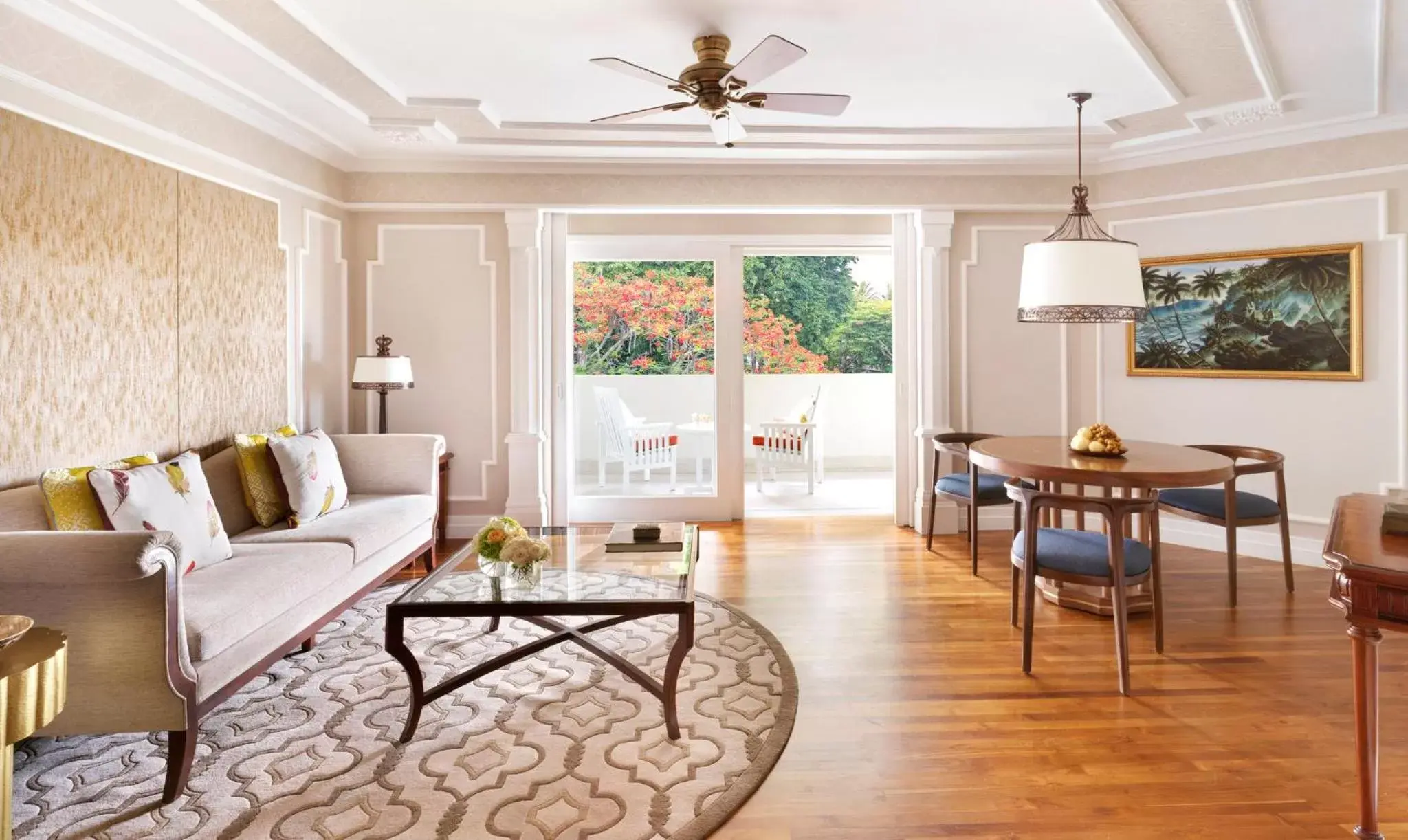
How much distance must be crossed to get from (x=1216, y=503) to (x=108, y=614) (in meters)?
4.47

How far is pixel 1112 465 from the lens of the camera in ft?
10.5

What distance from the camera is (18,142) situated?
102 inches

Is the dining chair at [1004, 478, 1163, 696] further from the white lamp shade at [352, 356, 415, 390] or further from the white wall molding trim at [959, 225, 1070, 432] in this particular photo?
the white lamp shade at [352, 356, 415, 390]

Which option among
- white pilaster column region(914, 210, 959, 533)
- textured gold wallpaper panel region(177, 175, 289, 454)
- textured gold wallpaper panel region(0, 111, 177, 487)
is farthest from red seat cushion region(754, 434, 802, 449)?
textured gold wallpaper panel region(0, 111, 177, 487)

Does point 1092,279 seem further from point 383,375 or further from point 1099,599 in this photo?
point 383,375

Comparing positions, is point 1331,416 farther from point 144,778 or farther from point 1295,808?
point 144,778

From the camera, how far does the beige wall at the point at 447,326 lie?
4961 mm

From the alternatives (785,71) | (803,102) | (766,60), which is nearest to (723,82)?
(803,102)

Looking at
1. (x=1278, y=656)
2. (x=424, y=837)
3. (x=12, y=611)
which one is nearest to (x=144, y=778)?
(x=12, y=611)

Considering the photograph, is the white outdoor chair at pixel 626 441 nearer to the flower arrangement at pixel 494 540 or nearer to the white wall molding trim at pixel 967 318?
the white wall molding trim at pixel 967 318

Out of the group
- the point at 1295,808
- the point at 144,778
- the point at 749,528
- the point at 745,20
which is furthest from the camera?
the point at 749,528

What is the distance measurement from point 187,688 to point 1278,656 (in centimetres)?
379

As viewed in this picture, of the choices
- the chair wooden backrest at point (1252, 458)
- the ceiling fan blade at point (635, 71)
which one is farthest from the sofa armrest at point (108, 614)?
the chair wooden backrest at point (1252, 458)

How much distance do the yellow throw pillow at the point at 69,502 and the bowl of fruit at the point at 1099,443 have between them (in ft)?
12.7
